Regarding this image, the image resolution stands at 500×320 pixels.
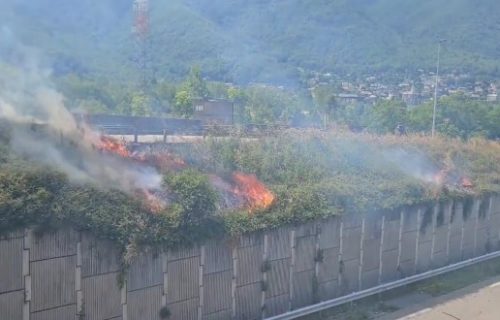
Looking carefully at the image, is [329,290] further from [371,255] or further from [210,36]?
[210,36]

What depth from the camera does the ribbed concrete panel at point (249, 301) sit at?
1461 centimetres

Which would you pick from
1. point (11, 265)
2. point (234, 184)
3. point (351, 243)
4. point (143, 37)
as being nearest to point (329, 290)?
point (351, 243)

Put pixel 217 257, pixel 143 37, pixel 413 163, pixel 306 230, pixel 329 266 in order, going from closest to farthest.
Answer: pixel 217 257
pixel 306 230
pixel 329 266
pixel 413 163
pixel 143 37

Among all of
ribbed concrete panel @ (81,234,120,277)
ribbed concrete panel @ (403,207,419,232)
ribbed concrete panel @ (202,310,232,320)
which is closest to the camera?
ribbed concrete panel @ (81,234,120,277)

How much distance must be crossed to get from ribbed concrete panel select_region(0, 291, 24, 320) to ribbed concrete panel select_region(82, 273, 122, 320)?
1.30 metres

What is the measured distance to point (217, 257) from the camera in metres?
14.0

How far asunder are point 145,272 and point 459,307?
1011cm

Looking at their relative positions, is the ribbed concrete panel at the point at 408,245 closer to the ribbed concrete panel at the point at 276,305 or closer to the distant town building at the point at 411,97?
the ribbed concrete panel at the point at 276,305

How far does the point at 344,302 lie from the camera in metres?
16.7

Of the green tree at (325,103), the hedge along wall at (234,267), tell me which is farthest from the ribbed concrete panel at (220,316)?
the green tree at (325,103)

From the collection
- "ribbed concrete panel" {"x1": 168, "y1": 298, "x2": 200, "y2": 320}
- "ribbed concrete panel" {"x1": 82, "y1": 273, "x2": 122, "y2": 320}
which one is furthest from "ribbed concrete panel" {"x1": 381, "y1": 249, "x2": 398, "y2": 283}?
"ribbed concrete panel" {"x1": 82, "y1": 273, "x2": 122, "y2": 320}

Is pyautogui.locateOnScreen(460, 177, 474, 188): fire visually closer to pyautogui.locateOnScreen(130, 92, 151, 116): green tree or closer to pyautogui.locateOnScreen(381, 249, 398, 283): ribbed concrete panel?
pyautogui.locateOnScreen(381, 249, 398, 283): ribbed concrete panel

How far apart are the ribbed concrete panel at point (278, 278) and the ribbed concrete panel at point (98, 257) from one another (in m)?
4.68

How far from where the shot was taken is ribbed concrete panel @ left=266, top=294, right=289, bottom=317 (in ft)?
50.2
